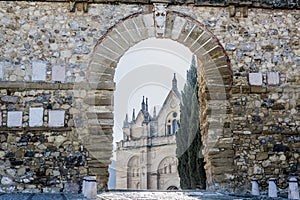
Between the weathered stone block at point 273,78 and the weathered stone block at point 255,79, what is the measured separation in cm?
16

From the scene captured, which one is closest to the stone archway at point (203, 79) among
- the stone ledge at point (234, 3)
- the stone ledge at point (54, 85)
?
the stone ledge at point (54, 85)

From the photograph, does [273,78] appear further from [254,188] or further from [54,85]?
[54,85]

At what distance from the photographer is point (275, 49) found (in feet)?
26.8

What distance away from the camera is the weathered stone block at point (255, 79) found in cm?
793

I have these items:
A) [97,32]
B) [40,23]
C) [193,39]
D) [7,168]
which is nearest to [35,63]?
[40,23]

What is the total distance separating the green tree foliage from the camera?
14.6 m

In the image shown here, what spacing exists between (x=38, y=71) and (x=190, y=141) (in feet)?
30.9

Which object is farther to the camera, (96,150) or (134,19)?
(134,19)

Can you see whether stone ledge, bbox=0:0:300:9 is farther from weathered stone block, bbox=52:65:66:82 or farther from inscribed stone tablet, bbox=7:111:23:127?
inscribed stone tablet, bbox=7:111:23:127

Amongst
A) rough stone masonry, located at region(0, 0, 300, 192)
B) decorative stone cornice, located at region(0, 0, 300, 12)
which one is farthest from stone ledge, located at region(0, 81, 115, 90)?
decorative stone cornice, located at region(0, 0, 300, 12)

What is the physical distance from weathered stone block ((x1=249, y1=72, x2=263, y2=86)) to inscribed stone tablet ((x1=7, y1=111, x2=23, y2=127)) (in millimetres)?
4251

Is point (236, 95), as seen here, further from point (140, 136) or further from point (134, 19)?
point (140, 136)

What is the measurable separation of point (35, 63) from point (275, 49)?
455 centimetres

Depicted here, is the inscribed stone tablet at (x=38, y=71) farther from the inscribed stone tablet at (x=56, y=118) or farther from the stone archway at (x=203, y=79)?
the stone archway at (x=203, y=79)
